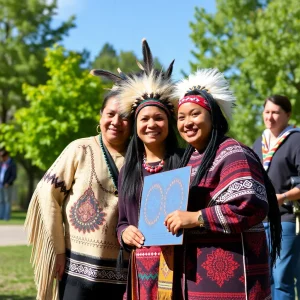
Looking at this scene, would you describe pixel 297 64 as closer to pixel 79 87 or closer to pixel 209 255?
pixel 79 87

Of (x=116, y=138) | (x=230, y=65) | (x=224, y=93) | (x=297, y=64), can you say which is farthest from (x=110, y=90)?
(x=230, y=65)

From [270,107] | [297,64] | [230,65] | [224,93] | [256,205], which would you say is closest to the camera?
[256,205]

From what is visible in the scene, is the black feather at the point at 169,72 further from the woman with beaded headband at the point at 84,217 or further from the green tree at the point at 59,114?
the green tree at the point at 59,114

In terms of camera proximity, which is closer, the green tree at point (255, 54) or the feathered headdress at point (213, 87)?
the feathered headdress at point (213, 87)

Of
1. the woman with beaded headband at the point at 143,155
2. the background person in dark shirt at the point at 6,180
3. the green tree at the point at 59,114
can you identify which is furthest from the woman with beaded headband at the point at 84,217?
the green tree at the point at 59,114

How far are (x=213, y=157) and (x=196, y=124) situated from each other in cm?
19

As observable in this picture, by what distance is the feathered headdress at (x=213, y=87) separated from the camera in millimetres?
3121

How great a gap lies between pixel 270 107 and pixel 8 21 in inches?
1343

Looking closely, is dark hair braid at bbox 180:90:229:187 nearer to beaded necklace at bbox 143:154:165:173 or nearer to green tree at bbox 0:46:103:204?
beaded necklace at bbox 143:154:165:173

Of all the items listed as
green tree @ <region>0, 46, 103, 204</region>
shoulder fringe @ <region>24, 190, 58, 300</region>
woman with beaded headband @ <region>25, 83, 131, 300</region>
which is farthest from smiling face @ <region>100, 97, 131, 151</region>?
green tree @ <region>0, 46, 103, 204</region>

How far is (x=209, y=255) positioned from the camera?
2889mm

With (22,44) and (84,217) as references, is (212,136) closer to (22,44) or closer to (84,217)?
(84,217)

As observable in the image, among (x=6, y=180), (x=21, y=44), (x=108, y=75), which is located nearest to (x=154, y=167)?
(x=108, y=75)

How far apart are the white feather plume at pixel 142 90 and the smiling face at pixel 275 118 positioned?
182 cm
